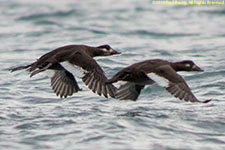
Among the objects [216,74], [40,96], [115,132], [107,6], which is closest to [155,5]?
[107,6]

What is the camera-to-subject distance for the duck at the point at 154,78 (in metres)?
6.33

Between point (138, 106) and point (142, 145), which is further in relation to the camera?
point (138, 106)

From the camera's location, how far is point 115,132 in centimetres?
572

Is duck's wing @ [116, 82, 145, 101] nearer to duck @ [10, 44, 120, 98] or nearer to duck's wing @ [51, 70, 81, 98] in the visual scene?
duck @ [10, 44, 120, 98]

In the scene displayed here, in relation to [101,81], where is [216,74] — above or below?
below

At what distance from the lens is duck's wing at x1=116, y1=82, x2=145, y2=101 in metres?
7.29

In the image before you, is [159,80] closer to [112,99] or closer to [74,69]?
[74,69]

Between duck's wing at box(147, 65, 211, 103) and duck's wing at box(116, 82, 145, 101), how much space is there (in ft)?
2.88

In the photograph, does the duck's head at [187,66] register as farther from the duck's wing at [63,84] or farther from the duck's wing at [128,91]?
the duck's wing at [63,84]

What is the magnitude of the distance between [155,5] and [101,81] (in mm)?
15192

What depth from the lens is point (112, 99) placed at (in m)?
7.80

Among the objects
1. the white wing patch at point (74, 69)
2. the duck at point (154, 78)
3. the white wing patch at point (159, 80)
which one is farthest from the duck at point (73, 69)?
the white wing patch at point (159, 80)

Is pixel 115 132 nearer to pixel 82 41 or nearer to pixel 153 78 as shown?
pixel 153 78

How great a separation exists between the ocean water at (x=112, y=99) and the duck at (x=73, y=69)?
1.05ft
